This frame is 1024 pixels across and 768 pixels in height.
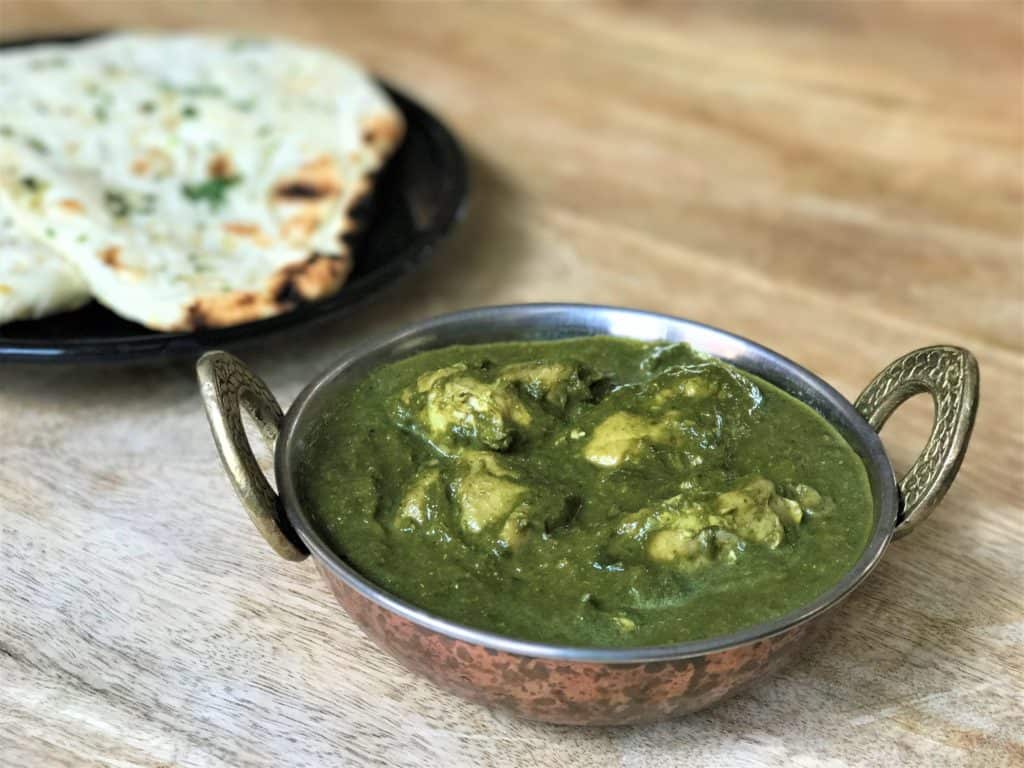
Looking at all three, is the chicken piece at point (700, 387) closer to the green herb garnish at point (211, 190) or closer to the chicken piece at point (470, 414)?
the chicken piece at point (470, 414)

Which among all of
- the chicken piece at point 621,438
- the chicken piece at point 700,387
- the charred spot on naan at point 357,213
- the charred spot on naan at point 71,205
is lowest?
the charred spot on naan at point 71,205

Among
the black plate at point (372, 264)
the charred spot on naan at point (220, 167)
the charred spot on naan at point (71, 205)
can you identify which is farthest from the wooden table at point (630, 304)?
the charred spot on naan at point (220, 167)

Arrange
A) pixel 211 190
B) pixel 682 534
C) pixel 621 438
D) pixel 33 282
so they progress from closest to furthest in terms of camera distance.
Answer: pixel 682 534
pixel 621 438
pixel 33 282
pixel 211 190

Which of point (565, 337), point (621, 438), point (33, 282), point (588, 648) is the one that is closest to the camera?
point (588, 648)

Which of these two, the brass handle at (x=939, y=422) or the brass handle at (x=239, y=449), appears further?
the brass handle at (x=939, y=422)

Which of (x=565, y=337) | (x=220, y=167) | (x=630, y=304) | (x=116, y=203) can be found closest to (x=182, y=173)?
(x=220, y=167)

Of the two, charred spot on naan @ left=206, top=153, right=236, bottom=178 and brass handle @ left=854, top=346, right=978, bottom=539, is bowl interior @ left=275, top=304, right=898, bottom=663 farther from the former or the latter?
charred spot on naan @ left=206, top=153, right=236, bottom=178

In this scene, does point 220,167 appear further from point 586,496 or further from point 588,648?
point 588,648

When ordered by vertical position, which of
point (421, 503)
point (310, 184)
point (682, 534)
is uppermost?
point (682, 534)

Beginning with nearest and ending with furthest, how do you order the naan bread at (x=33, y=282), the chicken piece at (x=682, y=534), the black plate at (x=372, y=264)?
the chicken piece at (x=682, y=534), the black plate at (x=372, y=264), the naan bread at (x=33, y=282)
